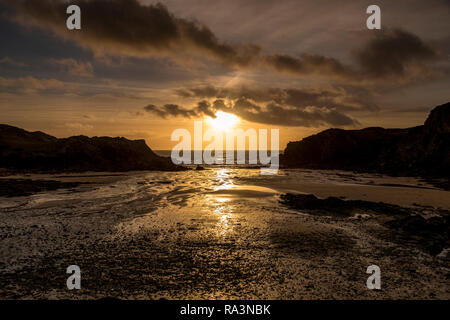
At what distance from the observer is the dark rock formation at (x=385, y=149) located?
40.3 m

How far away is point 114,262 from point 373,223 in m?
12.9

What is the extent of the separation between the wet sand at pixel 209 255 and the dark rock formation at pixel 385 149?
3176 centimetres

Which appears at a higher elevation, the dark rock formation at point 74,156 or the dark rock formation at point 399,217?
the dark rock formation at point 74,156

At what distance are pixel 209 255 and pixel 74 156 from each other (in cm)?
5074

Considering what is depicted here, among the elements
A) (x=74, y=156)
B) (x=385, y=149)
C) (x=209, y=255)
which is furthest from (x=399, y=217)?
(x=74, y=156)

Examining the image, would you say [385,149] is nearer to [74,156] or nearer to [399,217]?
[399,217]

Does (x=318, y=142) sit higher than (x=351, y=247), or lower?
higher

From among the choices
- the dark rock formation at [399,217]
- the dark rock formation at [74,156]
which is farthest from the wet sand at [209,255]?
the dark rock formation at [74,156]

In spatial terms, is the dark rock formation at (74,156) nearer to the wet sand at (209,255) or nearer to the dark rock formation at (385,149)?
the wet sand at (209,255)

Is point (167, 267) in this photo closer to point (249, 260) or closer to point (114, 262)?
point (114, 262)

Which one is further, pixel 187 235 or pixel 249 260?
pixel 187 235

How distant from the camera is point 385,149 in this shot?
5688 centimetres
